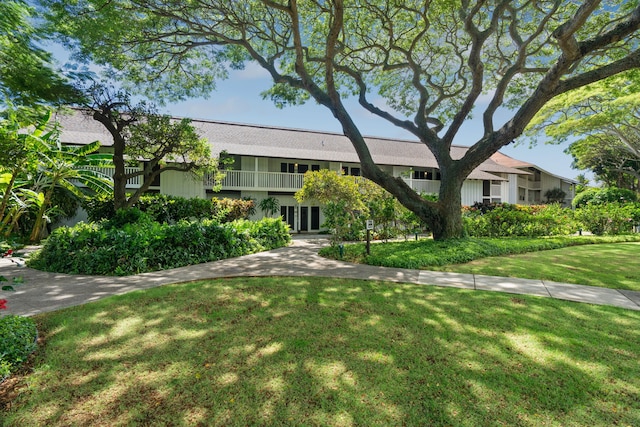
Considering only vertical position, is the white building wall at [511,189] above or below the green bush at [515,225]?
above

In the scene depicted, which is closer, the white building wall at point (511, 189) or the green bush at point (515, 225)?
the green bush at point (515, 225)

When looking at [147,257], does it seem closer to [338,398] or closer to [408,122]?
[338,398]

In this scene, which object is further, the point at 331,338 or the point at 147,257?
the point at 147,257

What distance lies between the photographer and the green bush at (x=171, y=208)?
15.0 meters

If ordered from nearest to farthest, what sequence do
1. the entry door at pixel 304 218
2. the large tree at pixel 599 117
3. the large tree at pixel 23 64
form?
the large tree at pixel 23 64 → the large tree at pixel 599 117 → the entry door at pixel 304 218

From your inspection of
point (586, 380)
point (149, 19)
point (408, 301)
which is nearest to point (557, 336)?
point (586, 380)

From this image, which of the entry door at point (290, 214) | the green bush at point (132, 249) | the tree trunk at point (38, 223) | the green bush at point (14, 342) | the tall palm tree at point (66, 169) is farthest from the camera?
the entry door at point (290, 214)

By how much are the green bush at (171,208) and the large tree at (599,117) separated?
730 inches

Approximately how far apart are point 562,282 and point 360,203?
6681mm

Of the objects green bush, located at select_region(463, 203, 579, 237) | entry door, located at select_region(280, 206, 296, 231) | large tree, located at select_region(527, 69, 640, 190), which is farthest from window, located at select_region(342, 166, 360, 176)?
large tree, located at select_region(527, 69, 640, 190)

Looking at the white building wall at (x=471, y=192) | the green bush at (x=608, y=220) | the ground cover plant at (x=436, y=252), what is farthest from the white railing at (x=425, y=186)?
the ground cover plant at (x=436, y=252)

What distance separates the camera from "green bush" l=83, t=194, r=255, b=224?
15.0m

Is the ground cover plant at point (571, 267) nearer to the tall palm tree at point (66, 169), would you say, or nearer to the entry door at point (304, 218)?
the tall palm tree at point (66, 169)

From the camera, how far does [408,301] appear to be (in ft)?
17.8
